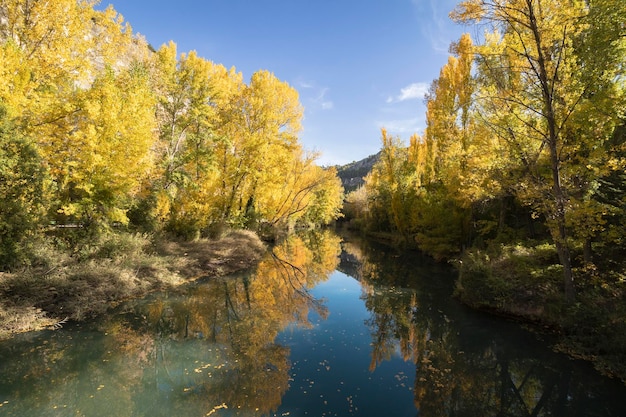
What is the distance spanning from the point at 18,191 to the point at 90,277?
331 cm

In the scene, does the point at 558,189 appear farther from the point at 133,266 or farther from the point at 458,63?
the point at 458,63

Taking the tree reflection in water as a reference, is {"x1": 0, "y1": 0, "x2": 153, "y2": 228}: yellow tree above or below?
above

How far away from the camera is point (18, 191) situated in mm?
8945

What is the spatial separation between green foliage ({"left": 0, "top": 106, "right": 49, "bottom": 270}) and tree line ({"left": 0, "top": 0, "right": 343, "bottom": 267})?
31mm

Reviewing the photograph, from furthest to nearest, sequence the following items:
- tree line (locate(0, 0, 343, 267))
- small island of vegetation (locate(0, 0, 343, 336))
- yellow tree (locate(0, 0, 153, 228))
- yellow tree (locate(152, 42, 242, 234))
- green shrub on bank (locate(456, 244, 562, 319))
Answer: yellow tree (locate(152, 42, 242, 234)), yellow tree (locate(0, 0, 153, 228)), green shrub on bank (locate(456, 244, 562, 319)), tree line (locate(0, 0, 343, 267)), small island of vegetation (locate(0, 0, 343, 336))

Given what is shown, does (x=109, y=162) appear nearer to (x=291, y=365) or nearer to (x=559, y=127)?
(x=291, y=365)

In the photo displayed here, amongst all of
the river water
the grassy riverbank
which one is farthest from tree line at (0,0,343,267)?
the grassy riverbank

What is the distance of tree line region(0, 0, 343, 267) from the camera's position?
951cm

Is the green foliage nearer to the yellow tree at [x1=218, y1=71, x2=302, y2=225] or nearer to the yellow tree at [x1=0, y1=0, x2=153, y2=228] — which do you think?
the yellow tree at [x1=0, y1=0, x2=153, y2=228]

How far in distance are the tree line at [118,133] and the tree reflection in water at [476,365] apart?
10804 millimetres

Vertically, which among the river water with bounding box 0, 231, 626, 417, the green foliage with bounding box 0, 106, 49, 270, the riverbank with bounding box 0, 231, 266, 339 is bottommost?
the river water with bounding box 0, 231, 626, 417

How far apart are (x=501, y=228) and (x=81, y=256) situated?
19.8 metres

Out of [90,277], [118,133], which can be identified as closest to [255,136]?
[118,133]

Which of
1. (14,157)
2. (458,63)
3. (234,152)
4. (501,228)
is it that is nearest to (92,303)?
(14,157)
